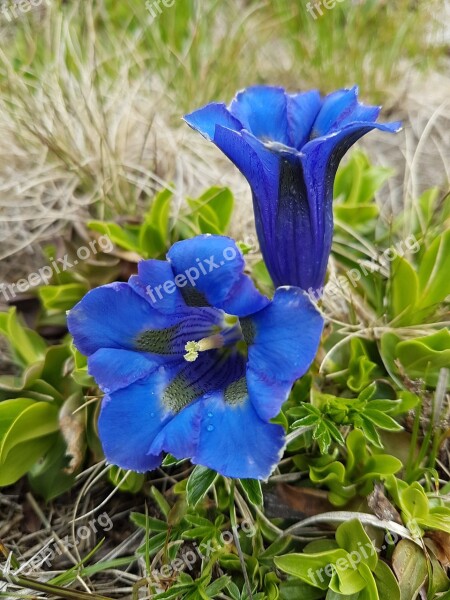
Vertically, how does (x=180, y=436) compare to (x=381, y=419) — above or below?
above

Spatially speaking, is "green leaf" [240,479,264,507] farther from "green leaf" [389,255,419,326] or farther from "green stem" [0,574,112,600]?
"green leaf" [389,255,419,326]

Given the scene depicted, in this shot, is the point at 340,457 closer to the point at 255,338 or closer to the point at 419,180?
the point at 255,338

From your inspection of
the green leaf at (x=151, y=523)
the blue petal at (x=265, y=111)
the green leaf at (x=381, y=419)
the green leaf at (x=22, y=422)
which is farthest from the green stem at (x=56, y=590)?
the blue petal at (x=265, y=111)

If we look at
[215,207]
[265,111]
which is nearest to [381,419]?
[265,111]

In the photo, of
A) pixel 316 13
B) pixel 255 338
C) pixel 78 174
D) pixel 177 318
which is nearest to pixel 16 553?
pixel 177 318

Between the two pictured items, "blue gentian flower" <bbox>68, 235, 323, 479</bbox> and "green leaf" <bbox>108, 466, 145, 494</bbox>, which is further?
"green leaf" <bbox>108, 466, 145, 494</bbox>

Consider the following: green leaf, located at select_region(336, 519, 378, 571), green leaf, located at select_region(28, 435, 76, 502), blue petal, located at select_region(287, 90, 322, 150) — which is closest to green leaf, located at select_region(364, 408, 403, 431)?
green leaf, located at select_region(336, 519, 378, 571)

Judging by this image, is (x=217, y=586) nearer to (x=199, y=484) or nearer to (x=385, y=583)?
(x=199, y=484)
